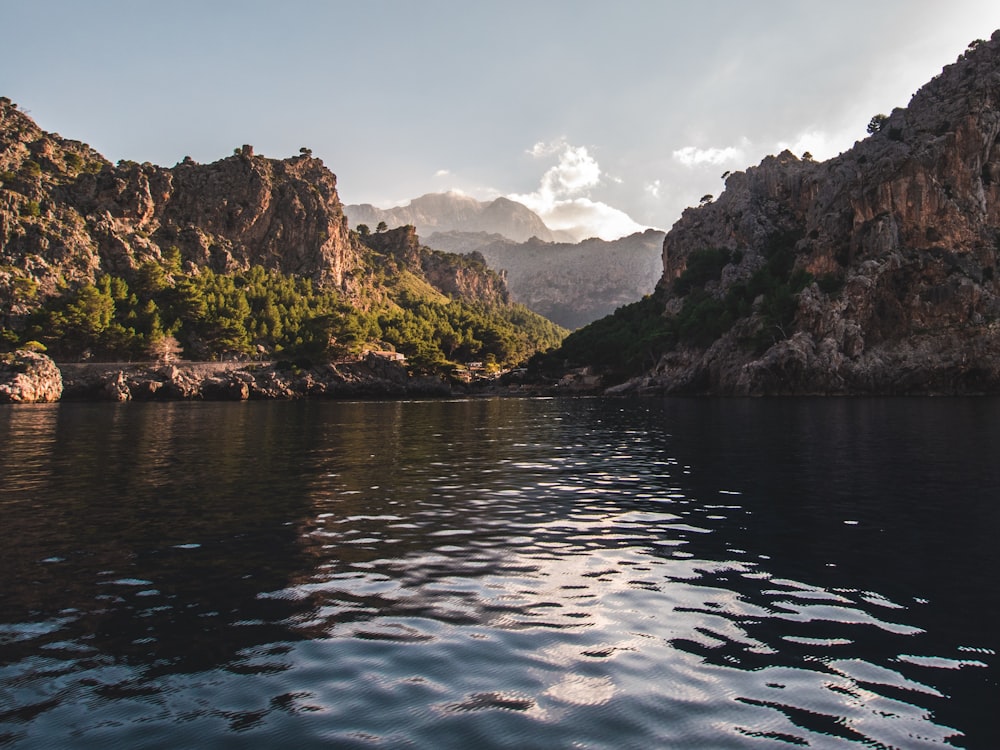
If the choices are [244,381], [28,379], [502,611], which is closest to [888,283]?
[244,381]

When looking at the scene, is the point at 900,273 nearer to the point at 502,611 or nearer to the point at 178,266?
the point at 502,611

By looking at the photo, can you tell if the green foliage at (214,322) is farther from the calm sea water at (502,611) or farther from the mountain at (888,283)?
the calm sea water at (502,611)

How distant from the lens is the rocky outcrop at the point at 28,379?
3307 inches

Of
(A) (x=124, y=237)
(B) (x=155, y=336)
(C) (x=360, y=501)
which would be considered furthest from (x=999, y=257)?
(A) (x=124, y=237)

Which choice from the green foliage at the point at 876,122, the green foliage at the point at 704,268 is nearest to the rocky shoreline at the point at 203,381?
the green foliage at the point at 704,268

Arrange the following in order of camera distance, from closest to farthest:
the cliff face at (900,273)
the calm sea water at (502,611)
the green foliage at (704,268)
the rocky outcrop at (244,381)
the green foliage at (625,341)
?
the calm sea water at (502,611), the cliff face at (900,273), the rocky outcrop at (244,381), the green foliage at (625,341), the green foliage at (704,268)

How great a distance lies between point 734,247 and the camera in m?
158

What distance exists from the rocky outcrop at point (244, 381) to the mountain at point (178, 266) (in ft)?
25.8

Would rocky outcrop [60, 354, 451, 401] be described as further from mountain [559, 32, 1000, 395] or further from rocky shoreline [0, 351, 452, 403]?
mountain [559, 32, 1000, 395]

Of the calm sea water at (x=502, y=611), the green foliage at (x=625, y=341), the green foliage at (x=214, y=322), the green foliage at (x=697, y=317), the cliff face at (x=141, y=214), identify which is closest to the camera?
the calm sea water at (x=502, y=611)

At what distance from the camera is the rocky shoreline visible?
8994 cm

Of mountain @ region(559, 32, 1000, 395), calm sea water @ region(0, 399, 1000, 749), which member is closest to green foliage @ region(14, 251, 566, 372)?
mountain @ region(559, 32, 1000, 395)

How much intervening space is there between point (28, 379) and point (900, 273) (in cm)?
13402

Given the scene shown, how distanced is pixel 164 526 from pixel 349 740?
11.6m
